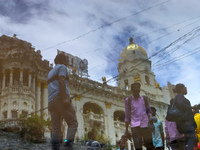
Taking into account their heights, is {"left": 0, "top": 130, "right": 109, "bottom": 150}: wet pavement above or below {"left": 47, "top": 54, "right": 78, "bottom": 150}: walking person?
below

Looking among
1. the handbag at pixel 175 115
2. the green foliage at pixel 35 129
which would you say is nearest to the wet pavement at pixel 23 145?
the green foliage at pixel 35 129

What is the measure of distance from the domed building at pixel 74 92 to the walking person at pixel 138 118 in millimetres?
18104

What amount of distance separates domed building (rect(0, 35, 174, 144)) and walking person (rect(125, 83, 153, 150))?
1810 centimetres

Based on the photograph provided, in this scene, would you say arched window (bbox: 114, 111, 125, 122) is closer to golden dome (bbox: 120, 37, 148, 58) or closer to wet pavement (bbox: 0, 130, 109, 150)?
golden dome (bbox: 120, 37, 148, 58)

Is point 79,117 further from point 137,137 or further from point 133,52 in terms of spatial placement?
point 137,137

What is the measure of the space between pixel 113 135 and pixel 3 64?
52.0 feet

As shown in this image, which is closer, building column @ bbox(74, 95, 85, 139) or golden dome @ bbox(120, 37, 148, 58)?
building column @ bbox(74, 95, 85, 139)

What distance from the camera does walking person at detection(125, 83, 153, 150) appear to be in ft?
25.7

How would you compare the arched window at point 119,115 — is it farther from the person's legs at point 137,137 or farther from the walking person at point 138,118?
the person's legs at point 137,137

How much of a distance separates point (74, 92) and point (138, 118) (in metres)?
27.4

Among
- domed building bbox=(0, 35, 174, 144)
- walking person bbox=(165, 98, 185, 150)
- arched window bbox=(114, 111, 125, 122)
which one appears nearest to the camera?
walking person bbox=(165, 98, 185, 150)

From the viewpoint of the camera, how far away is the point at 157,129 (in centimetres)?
975

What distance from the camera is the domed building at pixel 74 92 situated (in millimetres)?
28548

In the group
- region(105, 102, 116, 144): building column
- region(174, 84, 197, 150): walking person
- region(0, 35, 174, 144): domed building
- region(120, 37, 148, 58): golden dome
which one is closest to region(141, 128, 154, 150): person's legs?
region(174, 84, 197, 150): walking person
